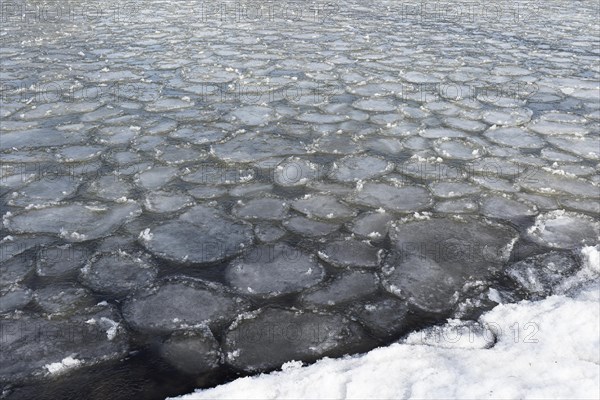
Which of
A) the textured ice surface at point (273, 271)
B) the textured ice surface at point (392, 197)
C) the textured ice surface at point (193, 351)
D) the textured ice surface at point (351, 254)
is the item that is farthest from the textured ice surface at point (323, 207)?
the textured ice surface at point (193, 351)

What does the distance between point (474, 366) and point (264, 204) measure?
5.48 ft

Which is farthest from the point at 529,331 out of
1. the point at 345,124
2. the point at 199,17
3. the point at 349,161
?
the point at 199,17

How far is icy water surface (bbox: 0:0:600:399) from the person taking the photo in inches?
88.0

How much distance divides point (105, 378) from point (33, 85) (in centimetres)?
467

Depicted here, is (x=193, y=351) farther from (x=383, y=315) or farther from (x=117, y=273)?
(x=383, y=315)

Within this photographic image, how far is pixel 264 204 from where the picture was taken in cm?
328

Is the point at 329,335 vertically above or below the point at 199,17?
below

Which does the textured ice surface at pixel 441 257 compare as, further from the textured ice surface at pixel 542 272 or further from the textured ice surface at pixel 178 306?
the textured ice surface at pixel 178 306

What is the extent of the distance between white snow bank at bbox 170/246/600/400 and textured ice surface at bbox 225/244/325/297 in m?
0.52

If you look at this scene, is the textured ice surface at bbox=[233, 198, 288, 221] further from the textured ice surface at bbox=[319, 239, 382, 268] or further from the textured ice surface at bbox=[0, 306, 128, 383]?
the textured ice surface at bbox=[0, 306, 128, 383]

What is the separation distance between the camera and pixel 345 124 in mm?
4617

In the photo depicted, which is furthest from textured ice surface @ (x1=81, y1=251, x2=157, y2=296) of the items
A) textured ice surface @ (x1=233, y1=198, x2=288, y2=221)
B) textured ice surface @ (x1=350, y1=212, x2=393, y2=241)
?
textured ice surface @ (x1=350, y1=212, x2=393, y2=241)

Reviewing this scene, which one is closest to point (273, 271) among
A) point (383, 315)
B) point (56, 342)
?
point (383, 315)

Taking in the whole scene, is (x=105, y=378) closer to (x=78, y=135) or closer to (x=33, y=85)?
(x=78, y=135)
